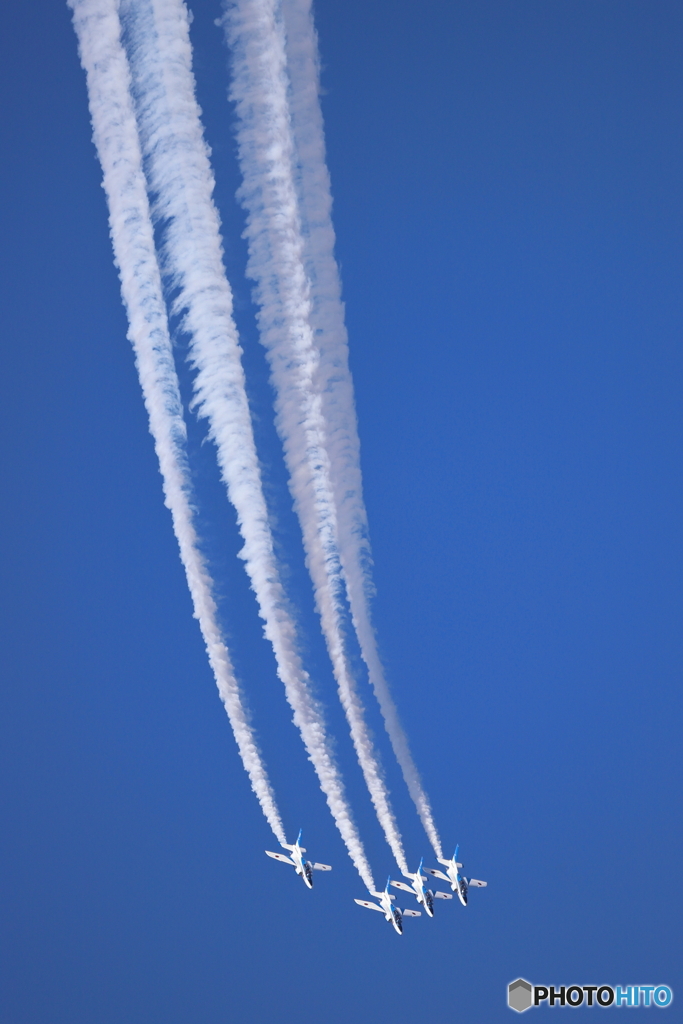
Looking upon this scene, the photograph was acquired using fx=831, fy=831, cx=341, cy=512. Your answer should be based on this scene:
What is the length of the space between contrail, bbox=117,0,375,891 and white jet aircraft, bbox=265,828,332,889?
612 centimetres

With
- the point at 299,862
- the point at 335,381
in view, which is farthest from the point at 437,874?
the point at 335,381

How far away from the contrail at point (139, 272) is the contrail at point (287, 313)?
1.44 m

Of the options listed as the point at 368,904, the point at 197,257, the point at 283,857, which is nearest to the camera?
the point at 197,257

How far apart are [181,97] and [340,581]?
338 inches

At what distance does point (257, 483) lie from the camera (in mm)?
13742

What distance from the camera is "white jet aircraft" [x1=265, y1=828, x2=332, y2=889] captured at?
19.1 m

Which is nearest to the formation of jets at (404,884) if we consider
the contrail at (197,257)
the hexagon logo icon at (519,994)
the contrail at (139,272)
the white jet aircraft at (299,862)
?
the white jet aircraft at (299,862)

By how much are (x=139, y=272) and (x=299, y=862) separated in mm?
13744

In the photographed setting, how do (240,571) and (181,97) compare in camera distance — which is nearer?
(181,97)

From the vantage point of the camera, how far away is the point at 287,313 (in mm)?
12547

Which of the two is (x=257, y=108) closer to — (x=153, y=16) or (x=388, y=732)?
(x=153, y=16)

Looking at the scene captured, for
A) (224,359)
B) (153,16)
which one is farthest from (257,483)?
(153,16)

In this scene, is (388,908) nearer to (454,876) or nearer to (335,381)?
(454,876)

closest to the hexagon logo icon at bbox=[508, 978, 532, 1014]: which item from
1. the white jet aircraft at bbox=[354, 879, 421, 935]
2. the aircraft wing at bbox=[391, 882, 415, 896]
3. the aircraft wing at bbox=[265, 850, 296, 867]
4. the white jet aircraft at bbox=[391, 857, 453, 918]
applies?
the white jet aircraft at bbox=[391, 857, 453, 918]
